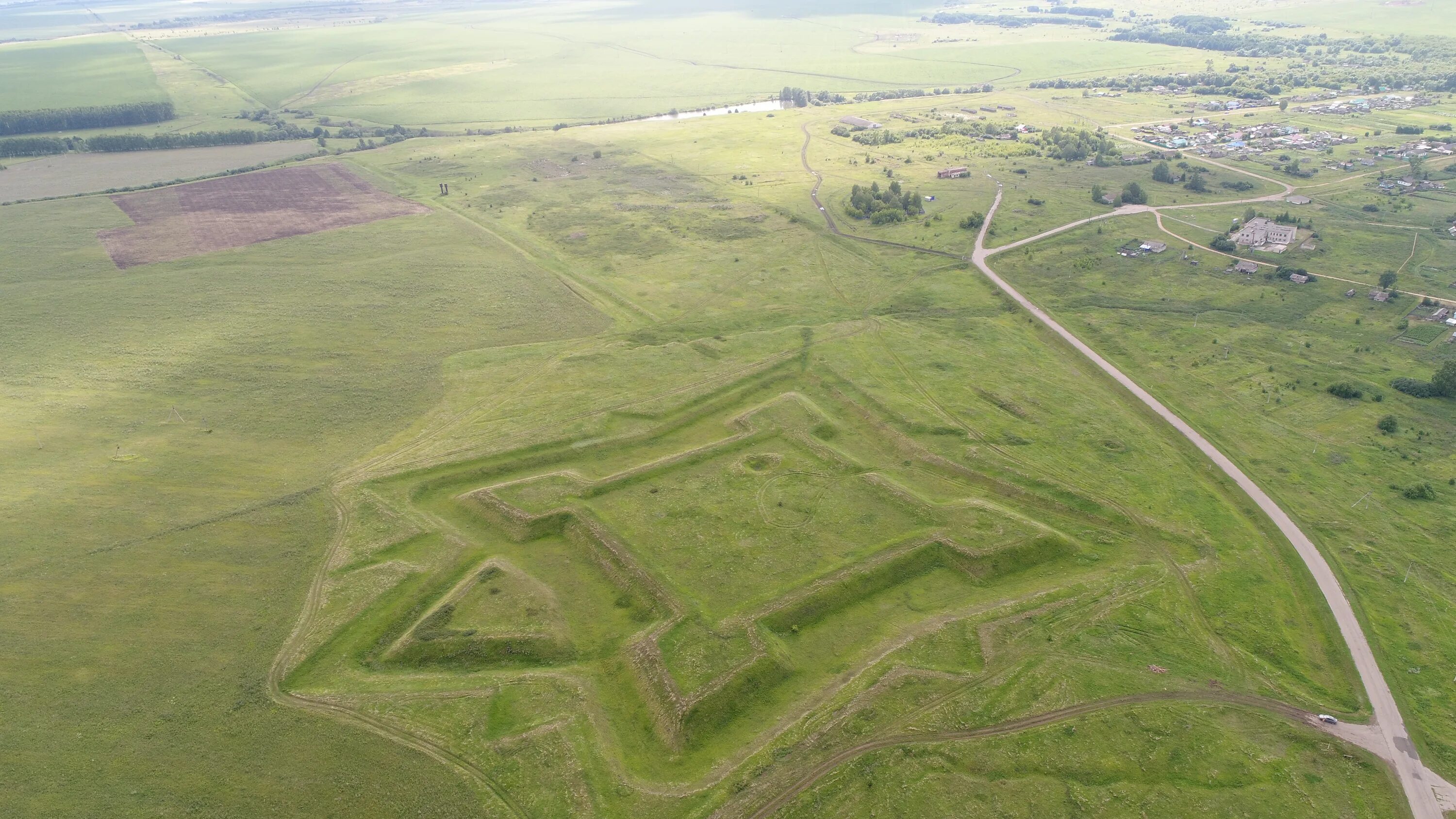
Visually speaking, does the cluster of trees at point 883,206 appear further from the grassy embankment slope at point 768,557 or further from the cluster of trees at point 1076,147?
the cluster of trees at point 1076,147

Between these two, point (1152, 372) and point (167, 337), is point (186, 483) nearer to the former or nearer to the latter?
point (167, 337)

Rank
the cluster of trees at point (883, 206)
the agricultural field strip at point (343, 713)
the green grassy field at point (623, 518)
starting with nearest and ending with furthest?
1. the agricultural field strip at point (343, 713)
2. the green grassy field at point (623, 518)
3. the cluster of trees at point (883, 206)

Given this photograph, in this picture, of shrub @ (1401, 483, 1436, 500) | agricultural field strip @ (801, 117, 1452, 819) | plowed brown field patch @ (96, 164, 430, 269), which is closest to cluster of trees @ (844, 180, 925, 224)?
agricultural field strip @ (801, 117, 1452, 819)

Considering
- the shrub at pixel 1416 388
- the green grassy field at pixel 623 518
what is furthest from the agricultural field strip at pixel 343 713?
the shrub at pixel 1416 388

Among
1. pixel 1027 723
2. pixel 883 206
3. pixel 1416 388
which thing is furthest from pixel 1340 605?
pixel 883 206

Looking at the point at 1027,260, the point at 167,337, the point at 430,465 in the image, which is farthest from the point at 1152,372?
the point at 167,337
